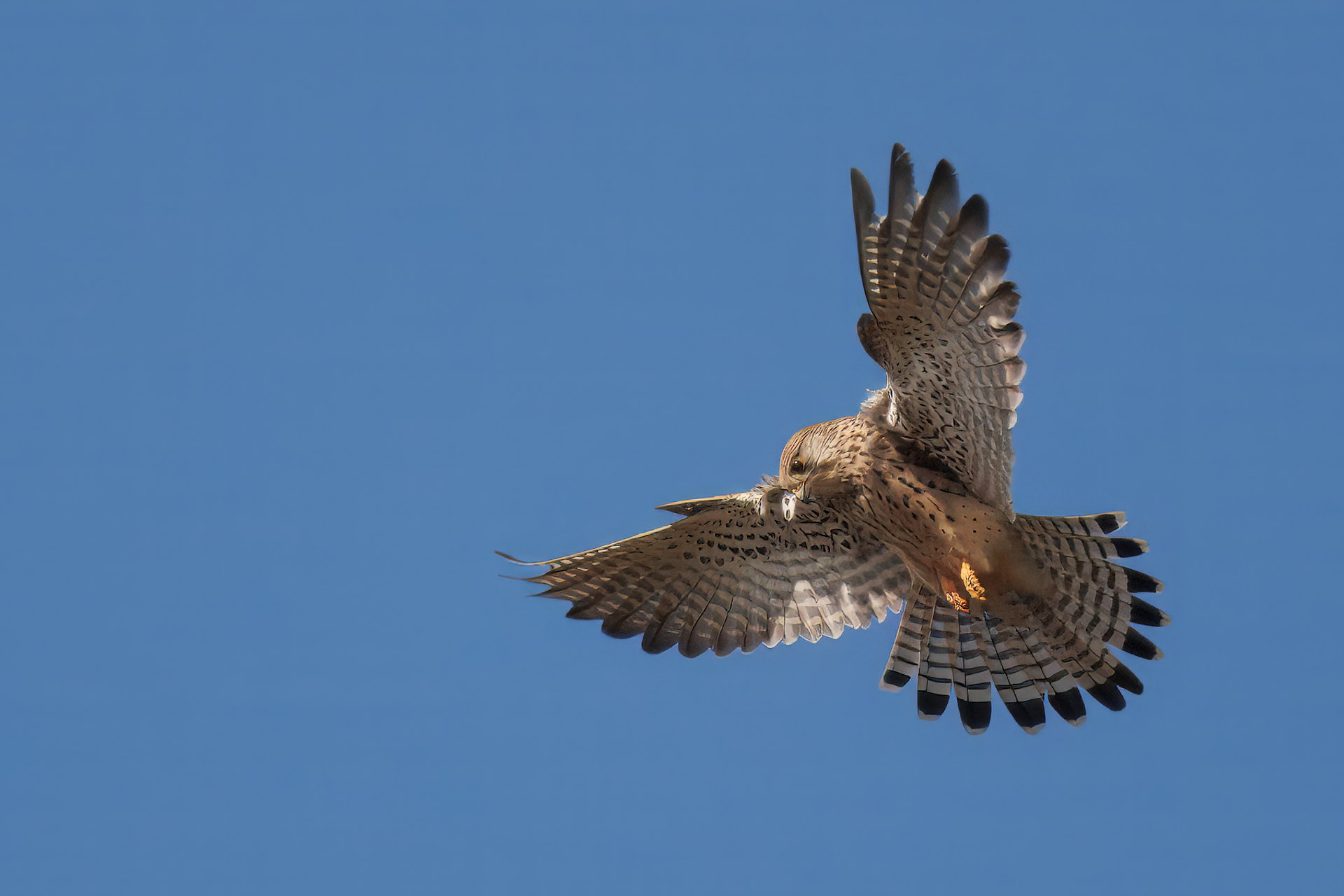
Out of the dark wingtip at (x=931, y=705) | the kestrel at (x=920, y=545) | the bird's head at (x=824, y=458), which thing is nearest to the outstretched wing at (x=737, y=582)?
the kestrel at (x=920, y=545)

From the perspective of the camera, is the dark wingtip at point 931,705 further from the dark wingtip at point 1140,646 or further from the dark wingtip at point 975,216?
the dark wingtip at point 975,216

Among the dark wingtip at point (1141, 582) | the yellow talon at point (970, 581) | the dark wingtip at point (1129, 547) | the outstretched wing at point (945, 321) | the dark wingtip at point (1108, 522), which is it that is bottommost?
the dark wingtip at point (1141, 582)

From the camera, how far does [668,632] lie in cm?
933

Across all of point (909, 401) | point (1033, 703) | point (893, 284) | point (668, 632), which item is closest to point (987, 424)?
point (909, 401)

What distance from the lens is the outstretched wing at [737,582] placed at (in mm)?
8977

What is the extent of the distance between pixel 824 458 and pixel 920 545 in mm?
767

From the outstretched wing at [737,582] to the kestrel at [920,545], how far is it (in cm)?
1

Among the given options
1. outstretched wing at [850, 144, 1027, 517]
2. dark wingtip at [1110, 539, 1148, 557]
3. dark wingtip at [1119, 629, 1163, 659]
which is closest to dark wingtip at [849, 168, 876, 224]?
outstretched wing at [850, 144, 1027, 517]

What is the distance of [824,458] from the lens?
8.34 m

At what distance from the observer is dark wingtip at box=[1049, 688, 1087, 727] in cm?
842

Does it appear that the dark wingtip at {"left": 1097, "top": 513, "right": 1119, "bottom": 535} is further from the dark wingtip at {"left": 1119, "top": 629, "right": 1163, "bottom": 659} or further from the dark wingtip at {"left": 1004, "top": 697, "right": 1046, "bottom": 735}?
the dark wingtip at {"left": 1004, "top": 697, "right": 1046, "bottom": 735}

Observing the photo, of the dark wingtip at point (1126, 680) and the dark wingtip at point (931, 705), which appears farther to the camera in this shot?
the dark wingtip at point (931, 705)

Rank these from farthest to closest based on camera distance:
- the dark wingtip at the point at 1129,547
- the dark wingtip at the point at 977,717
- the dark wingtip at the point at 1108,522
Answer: the dark wingtip at the point at 977,717
the dark wingtip at the point at 1129,547
the dark wingtip at the point at 1108,522

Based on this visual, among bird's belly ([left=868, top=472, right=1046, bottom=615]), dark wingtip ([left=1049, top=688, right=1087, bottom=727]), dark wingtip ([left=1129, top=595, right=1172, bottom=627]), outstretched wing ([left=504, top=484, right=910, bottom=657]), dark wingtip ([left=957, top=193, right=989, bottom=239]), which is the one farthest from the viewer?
outstretched wing ([left=504, top=484, right=910, bottom=657])
